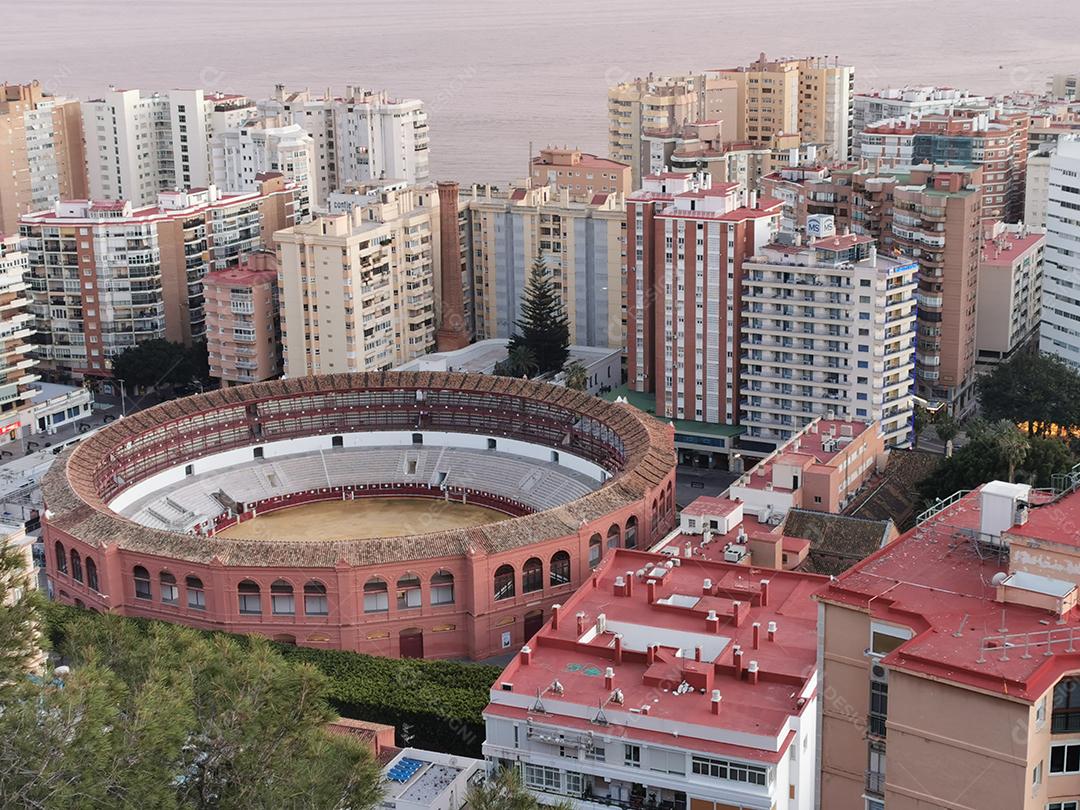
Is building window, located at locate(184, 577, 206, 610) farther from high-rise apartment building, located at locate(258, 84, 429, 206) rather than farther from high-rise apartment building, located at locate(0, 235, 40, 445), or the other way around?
high-rise apartment building, located at locate(258, 84, 429, 206)

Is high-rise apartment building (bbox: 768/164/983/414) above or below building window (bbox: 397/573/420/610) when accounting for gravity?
above

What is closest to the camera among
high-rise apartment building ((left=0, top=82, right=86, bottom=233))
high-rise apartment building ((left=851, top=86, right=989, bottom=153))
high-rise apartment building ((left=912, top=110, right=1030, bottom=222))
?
high-rise apartment building ((left=912, top=110, right=1030, bottom=222))

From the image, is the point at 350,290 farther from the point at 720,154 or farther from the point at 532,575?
the point at 720,154

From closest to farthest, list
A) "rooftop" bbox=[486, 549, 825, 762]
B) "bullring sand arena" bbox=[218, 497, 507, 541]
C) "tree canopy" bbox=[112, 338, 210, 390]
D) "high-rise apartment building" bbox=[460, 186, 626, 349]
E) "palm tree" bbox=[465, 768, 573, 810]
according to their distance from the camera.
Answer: "palm tree" bbox=[465, 768, 573, 810], "rooftop" bbox=[486, 549, 825, 762], "bullring sand arena" bbox=[218, 497, 507, 541], "high-rise apartment building" bbox=[460, 186, 626, 349], "tree canopy" bbox=[112, 338, 210, 390]

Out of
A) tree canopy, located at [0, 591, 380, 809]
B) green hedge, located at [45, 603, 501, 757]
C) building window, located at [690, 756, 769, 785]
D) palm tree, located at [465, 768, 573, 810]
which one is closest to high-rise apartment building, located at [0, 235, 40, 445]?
green hedge, located at [45, 603, 501, 757]

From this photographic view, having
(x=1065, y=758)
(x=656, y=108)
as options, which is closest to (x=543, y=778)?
(x=1065, y=758)

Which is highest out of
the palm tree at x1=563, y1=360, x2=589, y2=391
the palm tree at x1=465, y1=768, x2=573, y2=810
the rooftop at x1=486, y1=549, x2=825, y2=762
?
the palm tree at x1=465, y1=768, x2=573, y2=810
